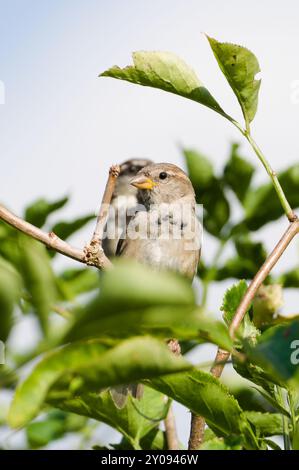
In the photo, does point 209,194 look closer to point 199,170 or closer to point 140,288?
point 199,170

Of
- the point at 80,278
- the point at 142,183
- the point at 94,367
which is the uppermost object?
the point at 94,367

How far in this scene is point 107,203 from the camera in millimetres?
1479

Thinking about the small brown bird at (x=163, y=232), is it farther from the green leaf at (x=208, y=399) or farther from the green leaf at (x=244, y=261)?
the green leaf at (x=208, y=399)

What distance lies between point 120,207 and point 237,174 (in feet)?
11.9

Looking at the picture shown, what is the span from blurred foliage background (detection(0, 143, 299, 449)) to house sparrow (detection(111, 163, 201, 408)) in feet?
4.27

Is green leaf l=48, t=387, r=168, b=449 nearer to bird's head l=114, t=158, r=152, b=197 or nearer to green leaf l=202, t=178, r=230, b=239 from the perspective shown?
green leaf l=202, t=178, r=230, b=239

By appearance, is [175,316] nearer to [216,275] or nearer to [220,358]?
[220,358]

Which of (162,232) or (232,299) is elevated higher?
(232,299)

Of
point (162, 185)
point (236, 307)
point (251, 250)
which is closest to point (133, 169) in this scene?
point (162, 185)

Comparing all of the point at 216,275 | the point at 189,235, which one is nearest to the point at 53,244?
the point at 216,275

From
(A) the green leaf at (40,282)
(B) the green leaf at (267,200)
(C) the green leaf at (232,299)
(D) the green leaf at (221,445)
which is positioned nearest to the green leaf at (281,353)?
(A) the green leaf at (40,282)

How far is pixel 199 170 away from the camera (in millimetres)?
2412

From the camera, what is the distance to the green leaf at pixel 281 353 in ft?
2.09

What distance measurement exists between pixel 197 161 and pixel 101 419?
4.46 ft
